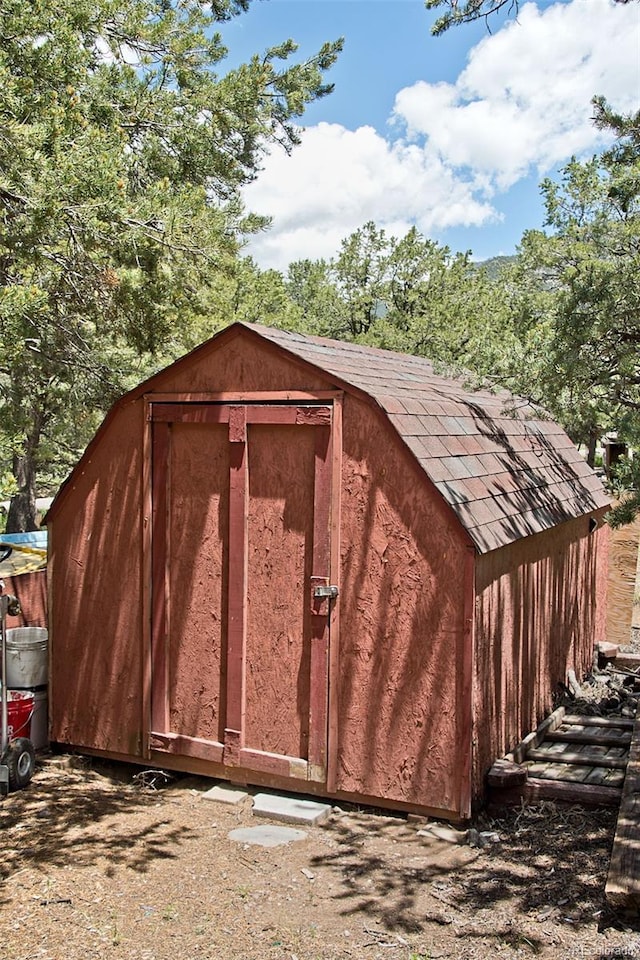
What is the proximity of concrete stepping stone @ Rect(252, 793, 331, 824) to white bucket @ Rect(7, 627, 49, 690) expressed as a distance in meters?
2.39

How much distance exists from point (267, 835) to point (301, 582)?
69.2 inches

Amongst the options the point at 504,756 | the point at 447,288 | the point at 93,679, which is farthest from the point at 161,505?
the point at 447,288

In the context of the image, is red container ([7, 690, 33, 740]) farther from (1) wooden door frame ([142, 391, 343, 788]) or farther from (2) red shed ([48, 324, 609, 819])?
(1) wooden door frame ([142, 391, 343, 788])

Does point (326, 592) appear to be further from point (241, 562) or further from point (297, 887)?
point (297, 887)

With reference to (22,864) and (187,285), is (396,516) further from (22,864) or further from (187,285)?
(187,285)

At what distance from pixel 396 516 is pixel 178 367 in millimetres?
2236

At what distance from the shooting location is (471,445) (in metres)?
7.31

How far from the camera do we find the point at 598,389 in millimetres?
7941

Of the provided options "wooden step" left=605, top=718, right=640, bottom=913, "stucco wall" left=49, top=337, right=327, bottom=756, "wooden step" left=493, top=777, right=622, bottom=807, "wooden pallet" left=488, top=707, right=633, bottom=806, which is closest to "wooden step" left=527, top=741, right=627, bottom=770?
"wooden pallet" left=488, top=707, right=633, bottom=806

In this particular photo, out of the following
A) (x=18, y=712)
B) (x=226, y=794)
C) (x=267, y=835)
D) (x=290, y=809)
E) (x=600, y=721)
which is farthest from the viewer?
(x=600, y=721)

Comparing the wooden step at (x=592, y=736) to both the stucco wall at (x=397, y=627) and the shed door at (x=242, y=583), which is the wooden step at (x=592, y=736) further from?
the shed door at (x=242, y=583)

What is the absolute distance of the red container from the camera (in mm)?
7145

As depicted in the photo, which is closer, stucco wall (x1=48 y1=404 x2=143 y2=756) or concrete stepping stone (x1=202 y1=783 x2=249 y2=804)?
concrete stepping stone (x1=202 y1=783 x2=249 y2=804)

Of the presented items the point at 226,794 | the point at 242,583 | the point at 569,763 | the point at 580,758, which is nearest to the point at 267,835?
the point at 226,794
